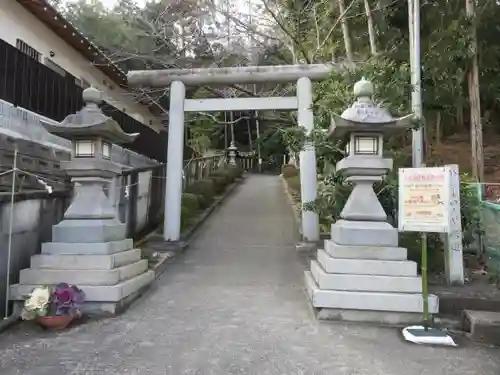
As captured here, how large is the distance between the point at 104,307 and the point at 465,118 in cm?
2187

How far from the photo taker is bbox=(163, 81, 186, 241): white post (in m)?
11.1

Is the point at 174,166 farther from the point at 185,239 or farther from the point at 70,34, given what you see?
the point at 70,34

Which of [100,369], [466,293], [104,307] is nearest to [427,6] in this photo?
[466,293]

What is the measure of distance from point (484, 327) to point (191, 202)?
36.6ft

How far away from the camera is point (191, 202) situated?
15273mm

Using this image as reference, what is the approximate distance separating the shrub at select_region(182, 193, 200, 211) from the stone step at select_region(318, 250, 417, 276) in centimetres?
932

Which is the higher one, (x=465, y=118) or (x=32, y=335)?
(x=465, y=118)

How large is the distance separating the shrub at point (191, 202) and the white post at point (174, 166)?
3.46 m

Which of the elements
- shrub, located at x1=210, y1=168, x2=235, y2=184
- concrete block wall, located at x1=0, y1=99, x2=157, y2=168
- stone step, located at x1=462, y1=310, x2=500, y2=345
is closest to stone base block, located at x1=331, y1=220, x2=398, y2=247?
stone step, located at x1=462, y1=310, x2=500, y2=345

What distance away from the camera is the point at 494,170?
17.2 metres

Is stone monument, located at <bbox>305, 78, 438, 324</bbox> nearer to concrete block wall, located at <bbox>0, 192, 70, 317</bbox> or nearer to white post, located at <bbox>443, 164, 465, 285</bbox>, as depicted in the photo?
white post, located at <bbox>443, 164, 465, 285</bbox>

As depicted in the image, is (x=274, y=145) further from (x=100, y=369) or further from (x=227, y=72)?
(x=100, y=369)

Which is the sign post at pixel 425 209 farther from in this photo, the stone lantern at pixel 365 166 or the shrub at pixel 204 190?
the shrub at pixel 204 190

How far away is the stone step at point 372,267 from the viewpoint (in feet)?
18.9
